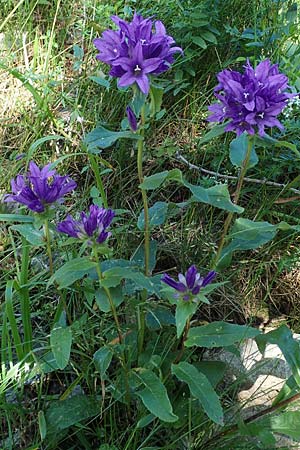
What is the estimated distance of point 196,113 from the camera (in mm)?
1940

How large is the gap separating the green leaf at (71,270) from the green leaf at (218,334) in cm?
25

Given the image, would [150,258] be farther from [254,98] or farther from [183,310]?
[254,98]

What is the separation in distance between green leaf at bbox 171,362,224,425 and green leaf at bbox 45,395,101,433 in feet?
0.81

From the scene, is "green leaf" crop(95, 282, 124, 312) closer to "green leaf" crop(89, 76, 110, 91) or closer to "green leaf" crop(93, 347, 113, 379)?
"green leaf" crop(93, 347, 113, 379)

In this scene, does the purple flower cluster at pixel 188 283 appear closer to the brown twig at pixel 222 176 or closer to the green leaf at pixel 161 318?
the green leaf at pixel 161 318

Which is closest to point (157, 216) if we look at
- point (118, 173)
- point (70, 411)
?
point (70, 411)

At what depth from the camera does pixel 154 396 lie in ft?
3.63

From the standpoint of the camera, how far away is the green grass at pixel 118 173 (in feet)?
4.27

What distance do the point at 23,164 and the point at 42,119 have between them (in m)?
0.18

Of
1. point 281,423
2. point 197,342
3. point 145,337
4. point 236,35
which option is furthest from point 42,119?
point 281,423

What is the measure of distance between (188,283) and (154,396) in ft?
0.74

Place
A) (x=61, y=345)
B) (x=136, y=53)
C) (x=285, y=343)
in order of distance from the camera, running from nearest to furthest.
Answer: (x=136, y=53)
(x=61, y=345)
(x=285, y=343)

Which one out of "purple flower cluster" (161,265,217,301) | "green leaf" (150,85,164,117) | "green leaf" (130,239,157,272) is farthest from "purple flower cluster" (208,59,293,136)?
"green leaf" (130,239,157,272)

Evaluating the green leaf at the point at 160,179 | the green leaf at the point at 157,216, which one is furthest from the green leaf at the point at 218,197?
the green leaf at the point at 157,216
